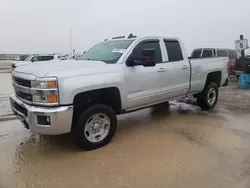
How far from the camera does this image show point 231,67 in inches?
564

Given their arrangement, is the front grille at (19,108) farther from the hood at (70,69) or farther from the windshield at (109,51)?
the windshield at (109,51)

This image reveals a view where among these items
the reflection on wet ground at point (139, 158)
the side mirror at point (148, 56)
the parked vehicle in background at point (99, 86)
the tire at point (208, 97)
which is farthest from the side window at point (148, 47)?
the tire at point (208, 97)

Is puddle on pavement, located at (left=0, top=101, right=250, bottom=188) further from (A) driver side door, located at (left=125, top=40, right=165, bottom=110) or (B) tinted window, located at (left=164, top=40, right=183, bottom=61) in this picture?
(B) tinted window, located at (left=164, top=40, right=183, bottom=61)

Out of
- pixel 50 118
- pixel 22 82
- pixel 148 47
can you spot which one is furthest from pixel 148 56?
pixel 22 82

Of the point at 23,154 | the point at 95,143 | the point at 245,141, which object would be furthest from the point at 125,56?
the point at 245,141

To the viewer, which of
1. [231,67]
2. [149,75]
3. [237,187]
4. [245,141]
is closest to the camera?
[237,187]

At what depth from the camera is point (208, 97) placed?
255 inches

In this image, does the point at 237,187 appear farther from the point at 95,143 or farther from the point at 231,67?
the point at 231,67

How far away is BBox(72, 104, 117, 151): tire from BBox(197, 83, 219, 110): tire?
3310 mm

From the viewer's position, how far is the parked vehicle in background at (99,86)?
134 inches

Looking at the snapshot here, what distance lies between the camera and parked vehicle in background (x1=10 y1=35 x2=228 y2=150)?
11.2ft

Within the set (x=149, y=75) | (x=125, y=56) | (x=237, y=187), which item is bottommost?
(x=237, y=187)

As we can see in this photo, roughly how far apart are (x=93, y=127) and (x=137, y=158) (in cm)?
89

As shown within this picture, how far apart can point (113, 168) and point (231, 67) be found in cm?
1318
